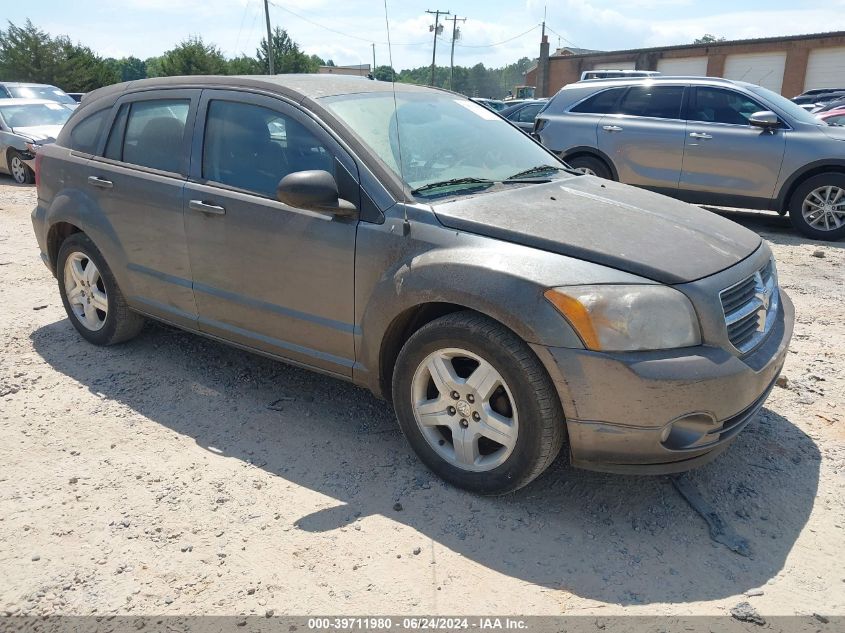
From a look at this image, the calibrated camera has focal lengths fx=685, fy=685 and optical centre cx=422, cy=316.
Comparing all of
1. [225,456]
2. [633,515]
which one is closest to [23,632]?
[225,456]

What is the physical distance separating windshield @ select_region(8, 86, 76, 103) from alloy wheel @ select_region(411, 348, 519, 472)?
15.2 m

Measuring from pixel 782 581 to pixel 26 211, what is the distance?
35.2 ft

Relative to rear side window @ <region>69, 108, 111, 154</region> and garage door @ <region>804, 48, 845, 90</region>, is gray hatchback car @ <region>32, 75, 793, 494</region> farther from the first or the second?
garage door @ <region>804, 48, 845, 90</region>

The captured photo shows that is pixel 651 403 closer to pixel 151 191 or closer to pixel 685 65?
pixel 151 191

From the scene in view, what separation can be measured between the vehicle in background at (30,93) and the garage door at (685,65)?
30021 mm

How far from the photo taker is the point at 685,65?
36.6 meters

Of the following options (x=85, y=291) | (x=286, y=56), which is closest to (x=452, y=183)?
(x=85, y=291)

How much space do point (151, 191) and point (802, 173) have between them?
719 centimetres

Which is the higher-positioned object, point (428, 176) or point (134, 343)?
point (428, 176)

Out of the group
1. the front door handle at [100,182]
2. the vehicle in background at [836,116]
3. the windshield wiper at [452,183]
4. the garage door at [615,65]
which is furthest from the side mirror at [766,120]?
the garage door at [615,65]

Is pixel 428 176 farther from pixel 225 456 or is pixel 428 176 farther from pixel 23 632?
pixel 23 632

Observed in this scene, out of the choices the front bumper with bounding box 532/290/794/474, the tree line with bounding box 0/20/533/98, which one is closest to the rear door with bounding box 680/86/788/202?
the front bumper with bounding box 532/290/794/474

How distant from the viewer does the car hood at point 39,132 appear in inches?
500

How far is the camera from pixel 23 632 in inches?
92.7
